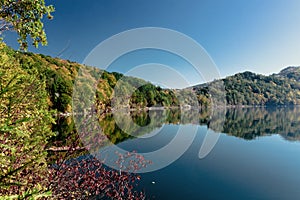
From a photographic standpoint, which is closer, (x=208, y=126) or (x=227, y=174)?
(x=227, y=174)

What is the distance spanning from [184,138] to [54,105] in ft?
176

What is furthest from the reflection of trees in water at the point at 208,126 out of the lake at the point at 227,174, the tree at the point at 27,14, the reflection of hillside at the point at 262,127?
the tree at the point at 27,14

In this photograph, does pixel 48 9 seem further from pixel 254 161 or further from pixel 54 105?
pixel 54 105

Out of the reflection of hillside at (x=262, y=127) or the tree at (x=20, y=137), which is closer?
the tree at (x=20, y=137)

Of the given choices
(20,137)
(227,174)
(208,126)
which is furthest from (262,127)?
(20,137)

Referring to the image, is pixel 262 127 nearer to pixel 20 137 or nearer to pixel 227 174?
pixel 227 174

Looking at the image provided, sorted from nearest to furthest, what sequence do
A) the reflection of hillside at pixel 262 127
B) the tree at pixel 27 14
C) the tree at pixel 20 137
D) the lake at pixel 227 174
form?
the tree at pixel 20 137 < the tree at pixel 27 14 < the lake at pixel 227 174 < the reflection of hillside at pixel 262 127

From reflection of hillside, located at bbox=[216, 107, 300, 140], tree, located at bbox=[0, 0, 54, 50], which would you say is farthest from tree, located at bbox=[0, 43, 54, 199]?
reflection of hillside, located at bbox=[216, 107, 300, 140]

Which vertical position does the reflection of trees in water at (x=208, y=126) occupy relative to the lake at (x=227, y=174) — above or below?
above

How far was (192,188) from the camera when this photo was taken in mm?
17719

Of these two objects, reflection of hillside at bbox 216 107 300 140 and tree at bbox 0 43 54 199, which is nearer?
tree at bbox 0 43 54 199

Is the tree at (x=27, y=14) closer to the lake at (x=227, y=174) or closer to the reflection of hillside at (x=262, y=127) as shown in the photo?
the lake at (x=227, y=174)

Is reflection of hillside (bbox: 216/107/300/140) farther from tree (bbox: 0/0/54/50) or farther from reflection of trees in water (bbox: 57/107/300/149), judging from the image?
tree (bbox: 0/0/54/50)

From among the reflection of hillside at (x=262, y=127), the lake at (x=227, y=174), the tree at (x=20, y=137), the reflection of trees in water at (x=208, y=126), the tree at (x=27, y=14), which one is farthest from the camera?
the reflection of hillside at (x=262, y=127)
